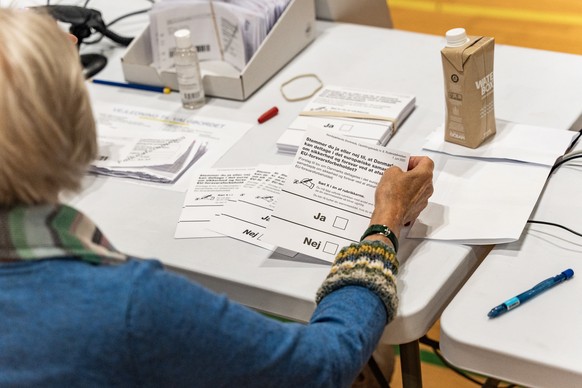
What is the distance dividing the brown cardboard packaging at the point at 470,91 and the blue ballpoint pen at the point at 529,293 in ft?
1.17

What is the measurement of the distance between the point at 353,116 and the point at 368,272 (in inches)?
21.2

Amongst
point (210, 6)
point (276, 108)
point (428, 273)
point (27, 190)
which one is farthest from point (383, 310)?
point (210, 6)

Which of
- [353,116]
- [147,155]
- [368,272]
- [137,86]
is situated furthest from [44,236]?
[137,86]

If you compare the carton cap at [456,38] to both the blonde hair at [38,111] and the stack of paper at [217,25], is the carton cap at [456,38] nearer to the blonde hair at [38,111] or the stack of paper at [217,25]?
the stack of paper at [217,25]

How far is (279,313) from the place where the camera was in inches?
44.1

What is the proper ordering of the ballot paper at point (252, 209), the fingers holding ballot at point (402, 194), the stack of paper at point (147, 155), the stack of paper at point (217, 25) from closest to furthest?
the fingers holding ballot at point (402, 194)
the ballot paper at point (252, 209)
the stack of paper at point (147, 155)
the stack of paper at point (217, 25)

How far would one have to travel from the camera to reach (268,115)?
60.9 inches

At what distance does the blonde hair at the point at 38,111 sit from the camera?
0.73 m

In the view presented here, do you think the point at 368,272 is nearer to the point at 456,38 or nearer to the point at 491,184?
the point at 491,184

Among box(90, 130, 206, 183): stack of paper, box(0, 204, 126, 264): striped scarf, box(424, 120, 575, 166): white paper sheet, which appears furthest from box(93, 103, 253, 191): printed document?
box(0, 204, 126, 264): striped scarf

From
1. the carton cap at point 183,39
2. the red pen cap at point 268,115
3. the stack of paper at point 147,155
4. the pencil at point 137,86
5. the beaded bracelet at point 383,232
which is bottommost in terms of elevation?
the pencil at point 137,86

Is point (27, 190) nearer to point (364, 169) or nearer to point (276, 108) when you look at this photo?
point (364, 169)

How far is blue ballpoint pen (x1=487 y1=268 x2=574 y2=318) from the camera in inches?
39.5

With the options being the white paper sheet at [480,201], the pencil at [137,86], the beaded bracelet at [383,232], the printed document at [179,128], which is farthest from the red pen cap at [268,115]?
the beaded bracelet at [383,232]
